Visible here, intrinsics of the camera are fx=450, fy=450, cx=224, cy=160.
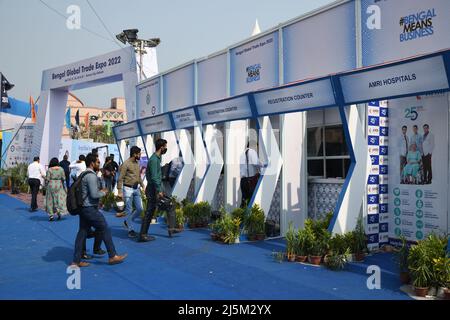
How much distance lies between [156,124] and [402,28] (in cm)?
702

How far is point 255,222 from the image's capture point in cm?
841

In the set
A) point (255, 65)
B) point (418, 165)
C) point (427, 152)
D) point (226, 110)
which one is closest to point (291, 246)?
point (418, 165)

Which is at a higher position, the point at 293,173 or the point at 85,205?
the point at 293,173

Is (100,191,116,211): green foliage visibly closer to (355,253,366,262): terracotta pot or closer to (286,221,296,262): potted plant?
(286,221,296,262): potted plant

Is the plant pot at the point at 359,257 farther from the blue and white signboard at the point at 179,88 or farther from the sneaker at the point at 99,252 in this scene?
the blue and white signboard at the point at 179,88

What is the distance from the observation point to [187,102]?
45.2 feet

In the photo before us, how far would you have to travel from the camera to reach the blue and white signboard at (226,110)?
873 cm

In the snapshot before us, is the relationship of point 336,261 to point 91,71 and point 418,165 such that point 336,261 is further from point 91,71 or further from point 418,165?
point 91,71

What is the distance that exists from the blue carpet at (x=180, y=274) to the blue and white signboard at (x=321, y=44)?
3.62 metres

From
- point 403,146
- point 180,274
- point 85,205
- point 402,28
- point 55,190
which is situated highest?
point 402,28

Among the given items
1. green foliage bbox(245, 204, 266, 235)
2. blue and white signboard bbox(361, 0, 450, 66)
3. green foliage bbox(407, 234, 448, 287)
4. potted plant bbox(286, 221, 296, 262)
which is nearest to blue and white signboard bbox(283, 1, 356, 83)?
blue and white signboard bbox(361, 0, 450, 66)


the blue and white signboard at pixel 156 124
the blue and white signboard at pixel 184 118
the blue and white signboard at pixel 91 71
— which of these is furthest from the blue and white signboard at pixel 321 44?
the blue and white signboard at pixel 91 71

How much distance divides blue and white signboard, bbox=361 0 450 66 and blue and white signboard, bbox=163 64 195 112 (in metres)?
6.40

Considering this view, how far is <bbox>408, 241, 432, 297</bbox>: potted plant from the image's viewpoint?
5016 millimetres
